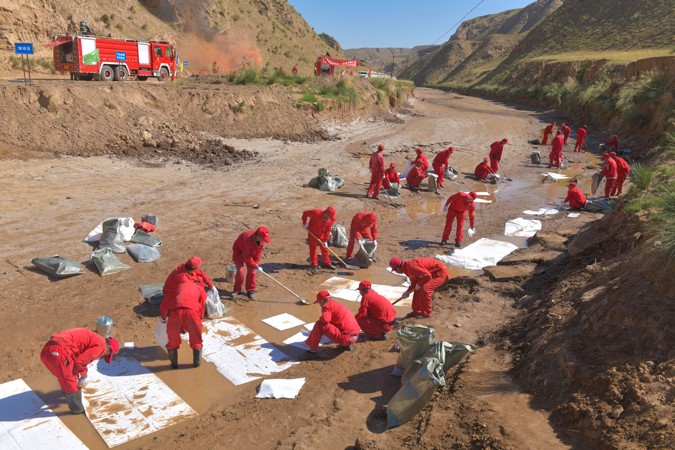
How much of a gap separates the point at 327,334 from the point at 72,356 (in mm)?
2968

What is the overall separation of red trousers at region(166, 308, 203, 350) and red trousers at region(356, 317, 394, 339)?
2.28 metres

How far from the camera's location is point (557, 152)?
20.4 meters

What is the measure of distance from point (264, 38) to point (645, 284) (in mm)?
49875

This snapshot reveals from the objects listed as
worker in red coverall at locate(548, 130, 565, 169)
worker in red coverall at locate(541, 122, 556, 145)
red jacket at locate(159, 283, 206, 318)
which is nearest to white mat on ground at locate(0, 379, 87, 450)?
red jacket at locate(159, 283, 206, 318)

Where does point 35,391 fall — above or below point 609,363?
below

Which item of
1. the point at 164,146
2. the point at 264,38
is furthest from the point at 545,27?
the point at 164,146

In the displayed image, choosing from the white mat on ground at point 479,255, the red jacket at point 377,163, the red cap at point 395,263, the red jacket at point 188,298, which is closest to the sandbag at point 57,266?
the red jacket at point 188,298

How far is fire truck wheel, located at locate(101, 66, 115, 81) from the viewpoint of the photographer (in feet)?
73.0

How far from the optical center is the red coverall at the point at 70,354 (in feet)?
17.0

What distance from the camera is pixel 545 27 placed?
69.0m

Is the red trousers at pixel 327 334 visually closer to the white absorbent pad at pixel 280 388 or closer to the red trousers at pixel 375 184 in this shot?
the white absorbent pad at pixel 280 388

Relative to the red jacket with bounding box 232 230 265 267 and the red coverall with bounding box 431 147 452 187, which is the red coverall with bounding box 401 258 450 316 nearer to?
the red jacket with bounding box 232 230 265 267

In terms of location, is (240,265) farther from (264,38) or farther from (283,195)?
(264,38)

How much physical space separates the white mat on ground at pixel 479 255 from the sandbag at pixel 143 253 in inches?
225
